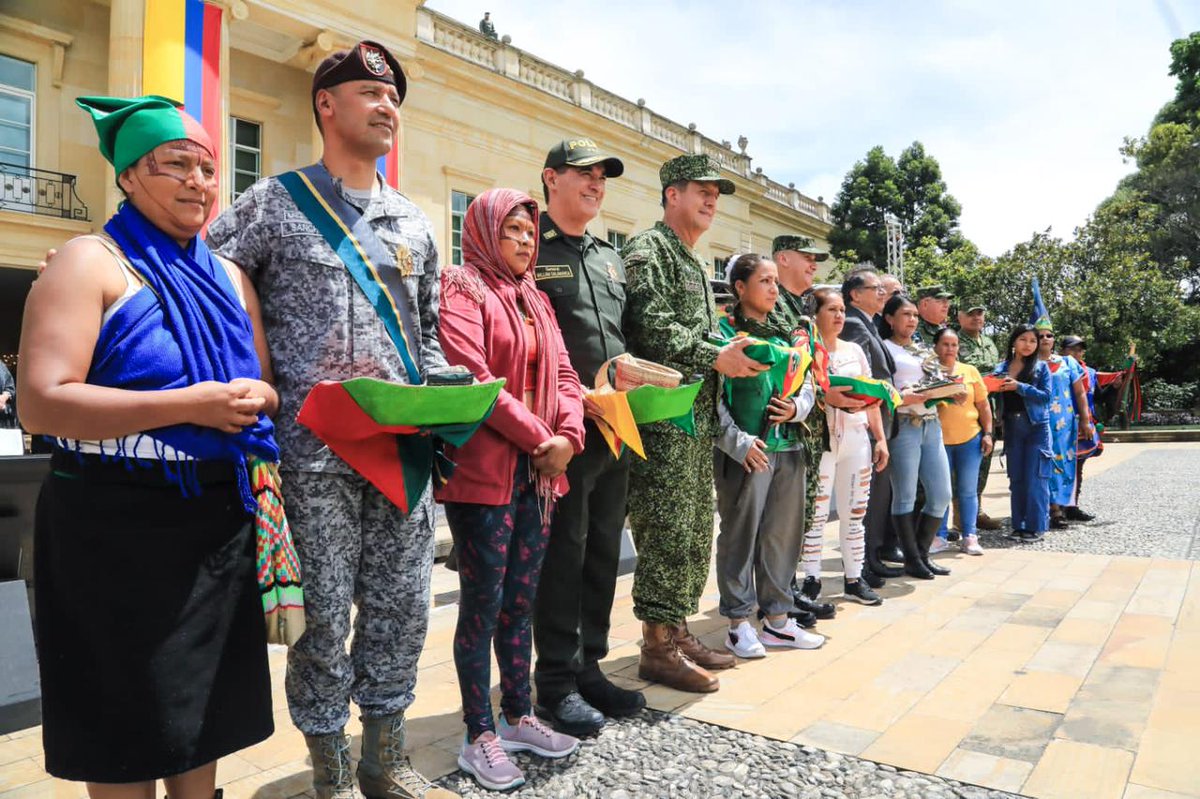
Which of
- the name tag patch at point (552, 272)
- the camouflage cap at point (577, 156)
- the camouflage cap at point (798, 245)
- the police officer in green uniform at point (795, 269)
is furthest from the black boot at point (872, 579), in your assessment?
the camouflage cap at point (577, 156)

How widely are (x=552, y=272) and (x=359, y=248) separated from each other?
3.37ft

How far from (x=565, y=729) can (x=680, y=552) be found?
0.88 metres

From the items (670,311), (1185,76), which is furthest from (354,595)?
(1185,76)

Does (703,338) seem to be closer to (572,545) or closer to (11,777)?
(572,545)

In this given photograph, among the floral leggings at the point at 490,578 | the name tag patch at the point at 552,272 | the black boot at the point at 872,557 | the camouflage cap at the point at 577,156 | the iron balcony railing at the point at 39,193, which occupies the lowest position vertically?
the black boot at the point at 872,557

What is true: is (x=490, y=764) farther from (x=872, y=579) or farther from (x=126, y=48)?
(x=126, y=48)

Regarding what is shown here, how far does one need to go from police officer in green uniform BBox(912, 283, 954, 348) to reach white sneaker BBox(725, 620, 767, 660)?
364cm

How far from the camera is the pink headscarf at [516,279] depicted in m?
2.70

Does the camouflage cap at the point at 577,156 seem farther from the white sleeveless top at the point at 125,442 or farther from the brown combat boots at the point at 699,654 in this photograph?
the brown combat boots at the point at 699,654

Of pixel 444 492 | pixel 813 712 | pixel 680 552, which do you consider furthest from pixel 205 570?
pixel 813 712

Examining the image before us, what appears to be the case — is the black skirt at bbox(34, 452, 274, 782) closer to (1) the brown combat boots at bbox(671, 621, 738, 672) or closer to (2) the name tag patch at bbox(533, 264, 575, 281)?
(2) the name tag patch at bbox(533, 264, 575, 281)

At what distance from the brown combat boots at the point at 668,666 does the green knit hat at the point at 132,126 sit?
2.58m

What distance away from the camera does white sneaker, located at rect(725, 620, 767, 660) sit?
3.85m

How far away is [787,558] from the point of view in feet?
13.4
